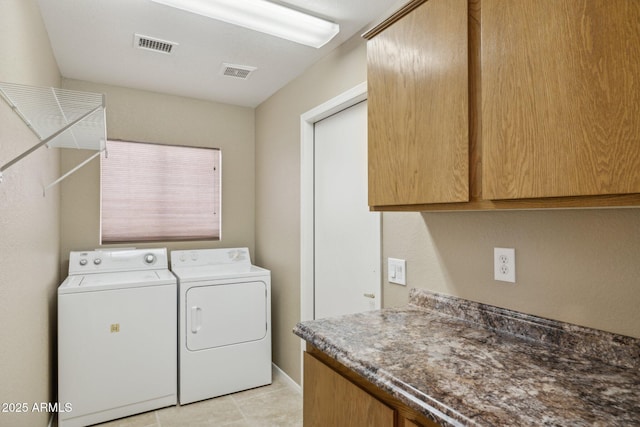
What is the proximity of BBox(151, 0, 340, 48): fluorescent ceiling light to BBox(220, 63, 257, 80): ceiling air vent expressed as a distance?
0.65 metres


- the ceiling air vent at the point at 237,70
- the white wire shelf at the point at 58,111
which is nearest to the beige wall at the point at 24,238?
the white wire shelf at the point at 58,111

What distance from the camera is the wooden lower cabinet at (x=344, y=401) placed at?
3.30 ft

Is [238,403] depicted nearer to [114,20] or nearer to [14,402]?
[14,402]

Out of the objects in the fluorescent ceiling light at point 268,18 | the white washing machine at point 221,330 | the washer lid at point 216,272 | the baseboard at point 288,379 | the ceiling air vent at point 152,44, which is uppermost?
the ceiling air vent at point 152,44

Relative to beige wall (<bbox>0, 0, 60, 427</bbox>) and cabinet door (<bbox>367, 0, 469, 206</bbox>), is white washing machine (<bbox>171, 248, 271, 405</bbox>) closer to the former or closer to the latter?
beige wall (<bbox>0, 0, 60, 427</bbox>)

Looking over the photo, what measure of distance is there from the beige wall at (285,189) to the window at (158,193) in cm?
49

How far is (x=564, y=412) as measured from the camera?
0.80 meters

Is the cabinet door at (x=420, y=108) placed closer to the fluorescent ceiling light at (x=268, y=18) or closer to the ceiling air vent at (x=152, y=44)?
the fluorescent ceiling light at (x=268, y=18)

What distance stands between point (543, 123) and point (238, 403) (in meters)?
2.67

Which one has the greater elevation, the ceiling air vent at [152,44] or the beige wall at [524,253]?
the ceiling air vent at [152,44]

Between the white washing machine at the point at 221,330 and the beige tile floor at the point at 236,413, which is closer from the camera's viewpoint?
the beige tile floor at the point at 236,413

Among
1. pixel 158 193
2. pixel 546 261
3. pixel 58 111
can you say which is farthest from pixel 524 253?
pixel 158 193

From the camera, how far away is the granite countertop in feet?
2.68

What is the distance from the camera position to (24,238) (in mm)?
1642
